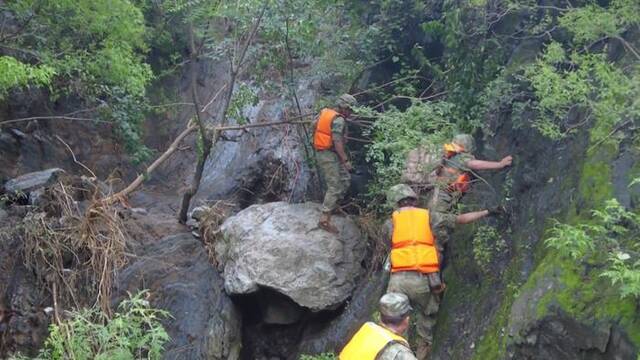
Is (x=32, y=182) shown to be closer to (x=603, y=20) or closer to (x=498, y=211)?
(x=498, y=211)

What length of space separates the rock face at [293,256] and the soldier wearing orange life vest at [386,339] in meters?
4.80

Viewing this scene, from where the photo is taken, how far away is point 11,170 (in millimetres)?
12617

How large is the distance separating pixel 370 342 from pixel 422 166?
13.7ft

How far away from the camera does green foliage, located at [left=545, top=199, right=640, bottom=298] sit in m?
5.20

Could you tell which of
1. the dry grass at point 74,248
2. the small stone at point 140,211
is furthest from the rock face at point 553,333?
the small stone at point 140,211

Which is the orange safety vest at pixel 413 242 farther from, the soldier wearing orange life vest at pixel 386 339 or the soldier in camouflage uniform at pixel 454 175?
the soldier wearing orange life vest at pixel 386 339

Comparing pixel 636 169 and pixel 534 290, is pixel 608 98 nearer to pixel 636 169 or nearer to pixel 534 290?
pixel 636 169

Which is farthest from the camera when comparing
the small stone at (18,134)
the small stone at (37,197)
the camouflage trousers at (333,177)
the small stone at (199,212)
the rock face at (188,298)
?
the small stone at (18,134)

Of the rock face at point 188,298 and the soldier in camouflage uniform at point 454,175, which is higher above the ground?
the soldier in camouflage uniform at point 454,175

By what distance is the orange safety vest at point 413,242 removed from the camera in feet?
24.9

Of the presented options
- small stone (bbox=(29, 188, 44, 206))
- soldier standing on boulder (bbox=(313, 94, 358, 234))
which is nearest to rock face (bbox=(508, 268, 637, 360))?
soldier standing on boulder (bbox=(313, 94, 358, 234))

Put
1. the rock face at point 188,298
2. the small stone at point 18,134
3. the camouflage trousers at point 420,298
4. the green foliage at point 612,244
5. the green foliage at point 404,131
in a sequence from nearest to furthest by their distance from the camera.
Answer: the green foliage at point 612,244 < the camouflage trousers at point 420,298 < the green foliage at point 404,131 < the rock face at point 188,298 < the small stone at point 18,134

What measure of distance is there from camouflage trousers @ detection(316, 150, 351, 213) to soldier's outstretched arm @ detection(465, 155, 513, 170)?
8.43 ft

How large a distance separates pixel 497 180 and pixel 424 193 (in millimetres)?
1016
